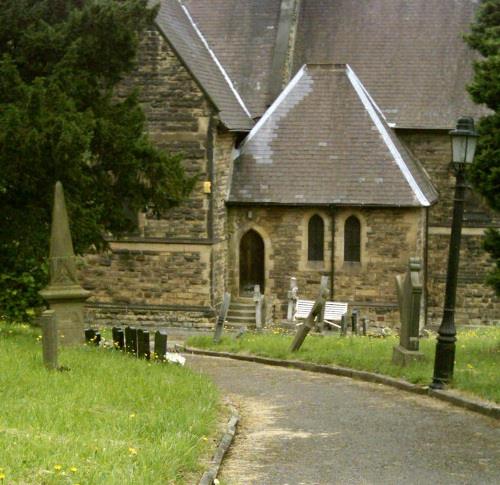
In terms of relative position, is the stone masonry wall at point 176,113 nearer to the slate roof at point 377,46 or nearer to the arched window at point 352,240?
the arched window at point 352,240

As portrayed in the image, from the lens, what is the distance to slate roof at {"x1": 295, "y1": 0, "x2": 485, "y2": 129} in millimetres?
30750

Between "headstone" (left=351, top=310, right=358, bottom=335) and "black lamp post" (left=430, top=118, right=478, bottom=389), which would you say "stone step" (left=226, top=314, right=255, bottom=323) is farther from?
"black lamp post" (left=430, top=118, right=478, bottom=389)

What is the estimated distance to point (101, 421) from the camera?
9.96 metres

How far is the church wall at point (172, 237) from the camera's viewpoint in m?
27.3

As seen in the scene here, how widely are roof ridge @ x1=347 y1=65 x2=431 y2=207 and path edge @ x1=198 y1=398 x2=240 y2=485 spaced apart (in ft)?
52.4

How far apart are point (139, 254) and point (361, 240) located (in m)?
5.75

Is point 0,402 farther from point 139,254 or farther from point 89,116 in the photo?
point 139,254

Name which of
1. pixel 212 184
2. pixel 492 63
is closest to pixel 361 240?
pixel 212 184

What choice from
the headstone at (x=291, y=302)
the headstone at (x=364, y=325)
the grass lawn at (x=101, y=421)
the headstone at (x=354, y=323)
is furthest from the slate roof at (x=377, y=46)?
the grass lawn at (x=101, y=421)

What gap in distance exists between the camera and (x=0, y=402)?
1044 centimetres

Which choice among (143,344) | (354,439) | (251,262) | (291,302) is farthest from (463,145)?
(251,262)

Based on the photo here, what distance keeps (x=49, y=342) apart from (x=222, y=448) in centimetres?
349

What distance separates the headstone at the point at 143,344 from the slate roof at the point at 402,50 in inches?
644

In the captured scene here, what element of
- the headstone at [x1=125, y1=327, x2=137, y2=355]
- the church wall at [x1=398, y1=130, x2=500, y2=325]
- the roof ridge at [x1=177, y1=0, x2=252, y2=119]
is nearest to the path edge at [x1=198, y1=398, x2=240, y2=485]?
the headstone at [x1=125, y1=327, x2=137, y2=355]
